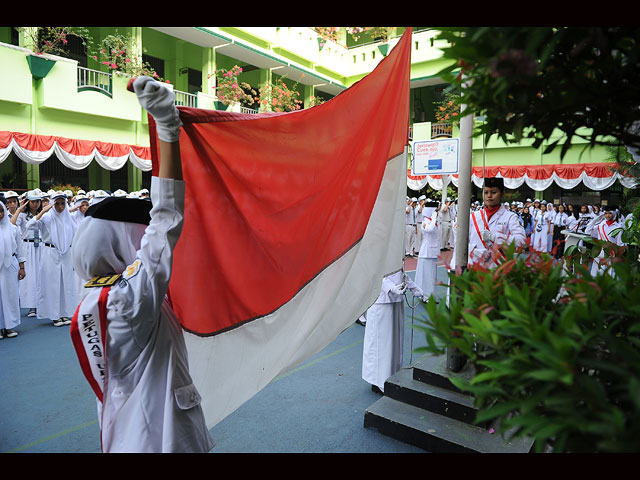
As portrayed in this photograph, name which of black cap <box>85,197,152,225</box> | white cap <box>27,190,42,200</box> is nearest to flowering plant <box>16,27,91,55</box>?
white cap <box>27,190,42,200</box>

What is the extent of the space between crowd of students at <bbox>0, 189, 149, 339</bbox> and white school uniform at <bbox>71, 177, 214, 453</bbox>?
503cm

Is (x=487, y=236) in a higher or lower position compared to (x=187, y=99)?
lower

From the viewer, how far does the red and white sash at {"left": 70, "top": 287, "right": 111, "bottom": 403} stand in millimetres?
1527

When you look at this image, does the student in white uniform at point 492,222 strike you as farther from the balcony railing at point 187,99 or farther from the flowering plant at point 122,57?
the balcony railing at point 187,99

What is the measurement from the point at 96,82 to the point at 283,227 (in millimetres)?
11831

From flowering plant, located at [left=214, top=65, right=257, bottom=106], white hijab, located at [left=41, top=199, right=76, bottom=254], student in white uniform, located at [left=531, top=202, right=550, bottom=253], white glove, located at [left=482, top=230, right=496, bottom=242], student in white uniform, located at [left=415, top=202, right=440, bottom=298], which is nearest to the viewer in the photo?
white glove, located at [left=482, top=230, right=496, bottom=242]

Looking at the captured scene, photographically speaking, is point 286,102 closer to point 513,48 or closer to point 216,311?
point 216,311

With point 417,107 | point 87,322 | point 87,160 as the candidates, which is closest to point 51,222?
point 87,160

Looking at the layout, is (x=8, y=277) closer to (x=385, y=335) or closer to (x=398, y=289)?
(x=385, y=335)

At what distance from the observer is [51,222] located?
6766 mm

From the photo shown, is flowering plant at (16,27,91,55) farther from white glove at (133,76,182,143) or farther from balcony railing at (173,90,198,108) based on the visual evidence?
white glove at (133,76,182,143)

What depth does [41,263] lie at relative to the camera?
22.1ft

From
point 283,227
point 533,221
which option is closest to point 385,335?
point 283,227

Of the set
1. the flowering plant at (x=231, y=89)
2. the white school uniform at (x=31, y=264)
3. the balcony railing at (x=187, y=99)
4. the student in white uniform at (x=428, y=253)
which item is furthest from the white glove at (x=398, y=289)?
the balcony railing at (x=187, y=99)
